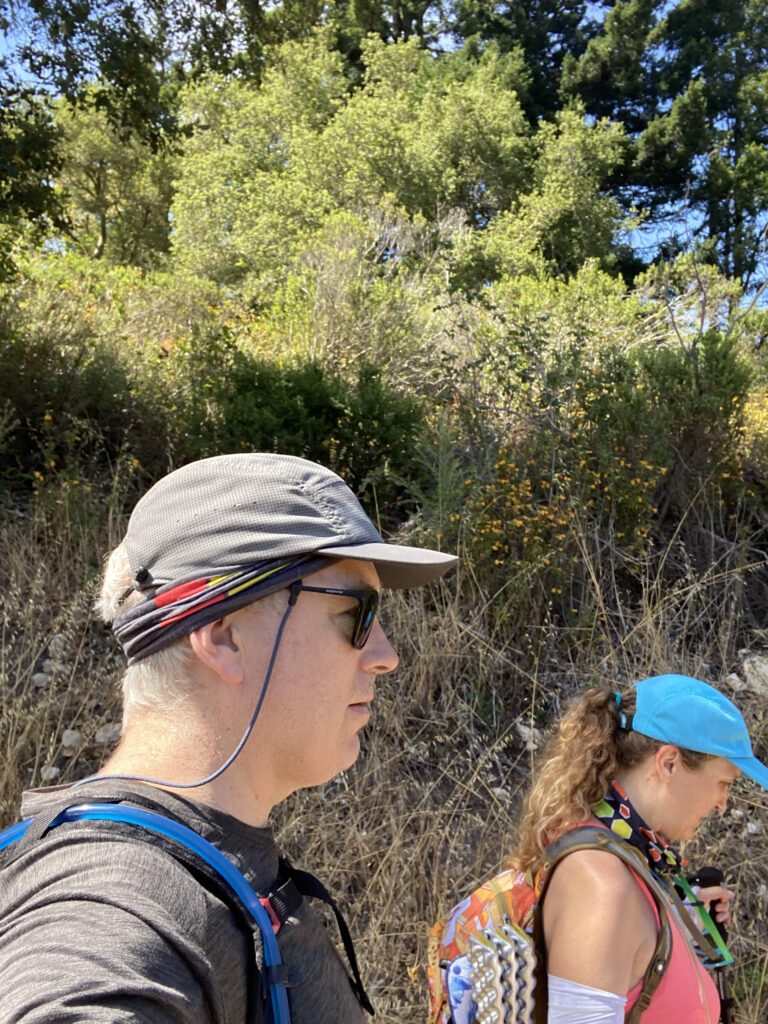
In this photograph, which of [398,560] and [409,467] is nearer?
[398,560]

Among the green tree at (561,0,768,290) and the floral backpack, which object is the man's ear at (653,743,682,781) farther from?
the green tree at (561,0,768,290)

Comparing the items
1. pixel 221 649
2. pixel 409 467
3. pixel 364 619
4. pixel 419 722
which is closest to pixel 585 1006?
pixel 364 619

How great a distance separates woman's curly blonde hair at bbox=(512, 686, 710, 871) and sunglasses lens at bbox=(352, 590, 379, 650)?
98 cm

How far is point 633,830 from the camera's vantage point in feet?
6.43

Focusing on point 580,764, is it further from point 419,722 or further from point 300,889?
point 419,722

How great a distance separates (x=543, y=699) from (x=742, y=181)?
23.0 meters

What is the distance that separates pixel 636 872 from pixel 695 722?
1.36 feet

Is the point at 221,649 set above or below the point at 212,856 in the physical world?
above

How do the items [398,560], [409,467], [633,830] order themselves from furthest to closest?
1. [409,467]
2. [633,830]
3. [398,560]

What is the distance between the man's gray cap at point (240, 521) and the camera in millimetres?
1112

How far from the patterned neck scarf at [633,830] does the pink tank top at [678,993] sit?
0.43 ft

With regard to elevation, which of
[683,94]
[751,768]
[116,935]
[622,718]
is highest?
[683,94]

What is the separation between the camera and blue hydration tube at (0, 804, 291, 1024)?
0.92m

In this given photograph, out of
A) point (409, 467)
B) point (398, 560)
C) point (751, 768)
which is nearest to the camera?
point (398, 560)
